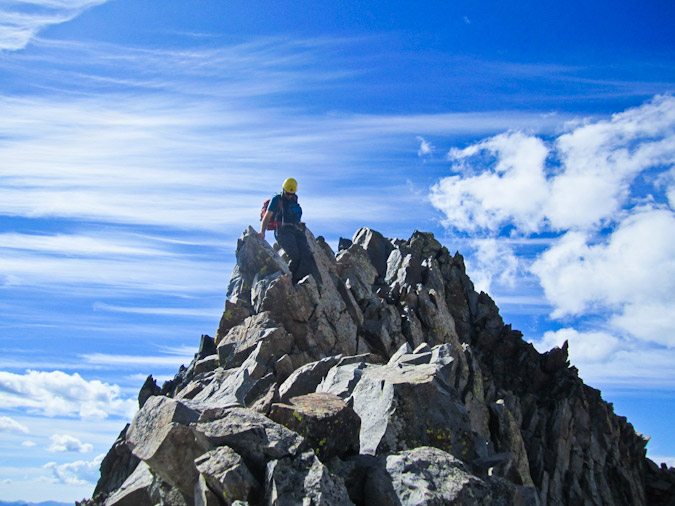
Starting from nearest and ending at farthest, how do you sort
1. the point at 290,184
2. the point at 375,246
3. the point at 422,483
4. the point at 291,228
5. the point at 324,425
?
the point at 422,483 < the point at 324,425 < the point at 290,184 < the point at 291,228 < the point at 375,246

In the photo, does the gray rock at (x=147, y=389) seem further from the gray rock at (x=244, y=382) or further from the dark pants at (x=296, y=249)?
the gray rock at (x=244, y=382)

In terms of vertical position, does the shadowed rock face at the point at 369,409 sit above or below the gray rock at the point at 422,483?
above

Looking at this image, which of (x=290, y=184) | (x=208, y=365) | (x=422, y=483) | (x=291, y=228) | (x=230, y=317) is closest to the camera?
(x=422, y=483)

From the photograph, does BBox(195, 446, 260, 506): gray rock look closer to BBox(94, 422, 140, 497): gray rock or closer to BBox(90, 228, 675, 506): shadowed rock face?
BBox(90, 228, 675, 506): shadowed rock face

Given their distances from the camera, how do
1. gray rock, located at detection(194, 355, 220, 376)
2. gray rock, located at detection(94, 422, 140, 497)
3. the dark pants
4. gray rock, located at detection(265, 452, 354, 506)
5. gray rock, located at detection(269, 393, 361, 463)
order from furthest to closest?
the dark pants, gray rock, located at detection(194, 355, 220, 376), gray rock, located at detection(94, 422, 140, 497), gray rock, located at detection(269, 393, 361, 463), gray rock, located at detection(265, 452, 354, 506)

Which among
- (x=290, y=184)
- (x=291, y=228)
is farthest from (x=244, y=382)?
(x=291, y=228)

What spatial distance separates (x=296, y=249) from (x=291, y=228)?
185 cm

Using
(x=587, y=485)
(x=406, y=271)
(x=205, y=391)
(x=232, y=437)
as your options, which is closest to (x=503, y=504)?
(x=232, y=437)

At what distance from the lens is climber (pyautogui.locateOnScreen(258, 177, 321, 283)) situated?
144 feet

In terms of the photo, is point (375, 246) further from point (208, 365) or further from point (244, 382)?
point (244, 382)

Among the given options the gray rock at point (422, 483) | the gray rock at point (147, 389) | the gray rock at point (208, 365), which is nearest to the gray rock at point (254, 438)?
the gray rock at point (422, 483)

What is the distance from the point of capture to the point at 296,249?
1789 inches

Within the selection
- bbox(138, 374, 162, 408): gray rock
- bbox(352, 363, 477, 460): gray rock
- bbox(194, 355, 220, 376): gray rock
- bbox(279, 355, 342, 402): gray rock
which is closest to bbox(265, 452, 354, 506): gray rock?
bbox(352, 363, 477, 460): gray rock

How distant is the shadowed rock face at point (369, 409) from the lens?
12984mm
